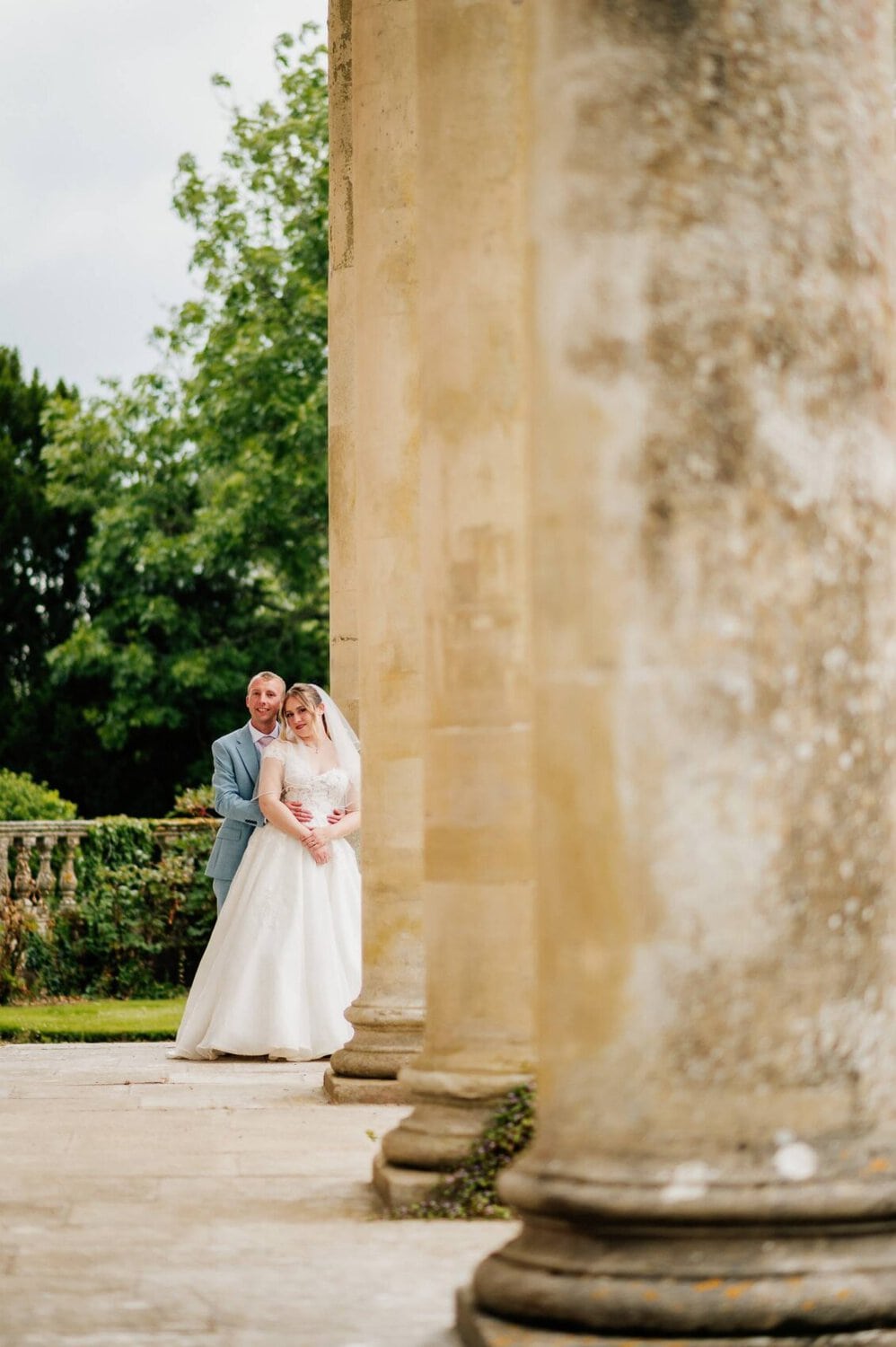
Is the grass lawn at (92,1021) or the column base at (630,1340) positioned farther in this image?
the grass lawn at (92,1021)

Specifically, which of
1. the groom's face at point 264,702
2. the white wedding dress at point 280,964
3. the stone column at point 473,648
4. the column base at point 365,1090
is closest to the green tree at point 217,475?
the groom's face at point 264,702

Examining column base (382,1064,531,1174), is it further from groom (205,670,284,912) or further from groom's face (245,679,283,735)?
groom's face (245,679,283,735)

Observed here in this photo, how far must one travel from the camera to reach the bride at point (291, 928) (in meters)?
15.7

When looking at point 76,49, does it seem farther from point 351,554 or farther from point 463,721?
point 463,721

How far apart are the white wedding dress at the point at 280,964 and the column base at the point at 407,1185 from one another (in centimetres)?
695

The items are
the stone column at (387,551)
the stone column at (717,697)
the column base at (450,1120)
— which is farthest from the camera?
the stone column at (387,551)

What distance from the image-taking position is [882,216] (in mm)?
5590

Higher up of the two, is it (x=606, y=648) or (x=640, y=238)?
(x=640, y=238)

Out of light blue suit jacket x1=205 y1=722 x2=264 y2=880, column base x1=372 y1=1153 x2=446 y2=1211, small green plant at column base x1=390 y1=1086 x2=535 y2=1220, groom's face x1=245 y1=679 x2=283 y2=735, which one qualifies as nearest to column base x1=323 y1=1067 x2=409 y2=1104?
column base x1=372 y1=1153 x2=446 y2=1211

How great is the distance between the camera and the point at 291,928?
51.8 feet

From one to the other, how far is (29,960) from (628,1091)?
1901 centimetres

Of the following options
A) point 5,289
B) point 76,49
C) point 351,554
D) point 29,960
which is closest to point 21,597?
point 5,289

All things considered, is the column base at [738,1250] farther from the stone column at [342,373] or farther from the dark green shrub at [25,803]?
the dark green shrub at [25,803]

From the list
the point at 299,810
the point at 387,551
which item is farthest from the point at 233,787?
the point at 387,551
